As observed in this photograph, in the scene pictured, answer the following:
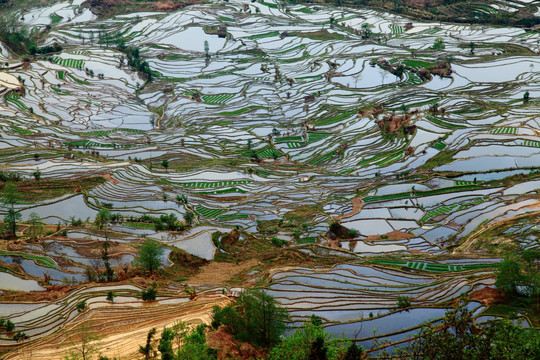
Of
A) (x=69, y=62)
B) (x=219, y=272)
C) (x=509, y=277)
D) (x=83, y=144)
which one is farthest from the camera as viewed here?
(x=69, y=62)

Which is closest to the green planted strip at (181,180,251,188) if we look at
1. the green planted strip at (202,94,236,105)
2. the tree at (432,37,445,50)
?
the green planted strip at (202,94,236,105)

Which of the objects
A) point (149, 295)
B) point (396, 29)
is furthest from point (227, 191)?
point (396, 29)

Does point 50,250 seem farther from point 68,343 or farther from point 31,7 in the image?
point 31,7

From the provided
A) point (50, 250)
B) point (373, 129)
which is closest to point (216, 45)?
point (373, 129)

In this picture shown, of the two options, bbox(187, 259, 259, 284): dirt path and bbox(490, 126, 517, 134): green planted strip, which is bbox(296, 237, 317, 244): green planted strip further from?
bbox(490, 126, 517, 134): green planted strip

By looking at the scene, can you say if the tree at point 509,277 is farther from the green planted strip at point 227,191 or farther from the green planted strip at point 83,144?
the green planted strip at point 83,144

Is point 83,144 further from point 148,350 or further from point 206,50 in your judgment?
point 148,350

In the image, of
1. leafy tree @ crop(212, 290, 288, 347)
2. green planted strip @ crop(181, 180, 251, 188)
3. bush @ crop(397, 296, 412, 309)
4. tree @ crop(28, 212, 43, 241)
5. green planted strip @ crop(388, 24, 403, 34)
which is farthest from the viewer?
green planted strip @ crop(388, 24, 403, 34)
